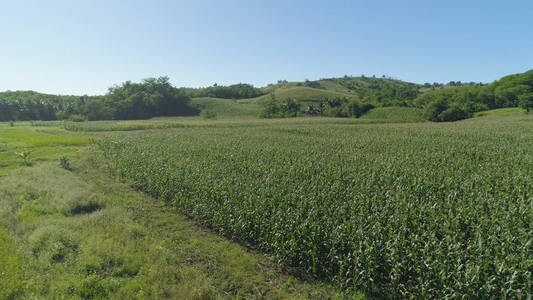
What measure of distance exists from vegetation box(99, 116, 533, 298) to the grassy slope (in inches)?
38.0

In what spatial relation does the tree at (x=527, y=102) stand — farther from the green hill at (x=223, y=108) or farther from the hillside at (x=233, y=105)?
the green hill at (x=223, y=108)

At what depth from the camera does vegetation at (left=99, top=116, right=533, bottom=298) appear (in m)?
6.81

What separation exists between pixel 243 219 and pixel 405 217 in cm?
588

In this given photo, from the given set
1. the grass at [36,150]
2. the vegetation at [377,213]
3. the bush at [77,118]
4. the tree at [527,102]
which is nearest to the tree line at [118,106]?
the bush at [77,118]

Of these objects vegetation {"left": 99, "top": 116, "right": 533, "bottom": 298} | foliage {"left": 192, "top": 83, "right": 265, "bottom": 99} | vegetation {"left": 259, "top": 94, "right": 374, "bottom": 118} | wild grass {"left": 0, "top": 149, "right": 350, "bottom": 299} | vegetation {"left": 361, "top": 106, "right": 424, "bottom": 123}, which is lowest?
wild grass {"left": 0, "top": 149, "right": 350, "bottom": 299}

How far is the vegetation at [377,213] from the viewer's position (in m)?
6.81

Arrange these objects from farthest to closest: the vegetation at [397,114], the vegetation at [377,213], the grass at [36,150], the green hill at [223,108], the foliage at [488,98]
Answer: the green hill at [223,108], the foliage at [488,98], the vegetation at [397,114], the grass at [36,150], the vegetation at [377,213]

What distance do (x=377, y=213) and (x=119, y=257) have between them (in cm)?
878

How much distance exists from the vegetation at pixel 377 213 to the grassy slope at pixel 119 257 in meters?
0.96

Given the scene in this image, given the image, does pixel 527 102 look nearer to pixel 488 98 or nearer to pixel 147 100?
pixel 488 98

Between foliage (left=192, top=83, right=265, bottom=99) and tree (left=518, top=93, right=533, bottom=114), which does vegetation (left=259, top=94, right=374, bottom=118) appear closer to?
tree (left=518, top=93, right=533, bottom=114)

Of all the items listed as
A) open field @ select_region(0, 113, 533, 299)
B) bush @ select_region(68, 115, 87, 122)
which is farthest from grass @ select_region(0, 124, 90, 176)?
bush @ select_region(68, 115, 87, 122)

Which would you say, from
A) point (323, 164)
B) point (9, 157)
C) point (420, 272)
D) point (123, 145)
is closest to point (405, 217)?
point (420, 272)

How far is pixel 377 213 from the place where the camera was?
30.9 ft
